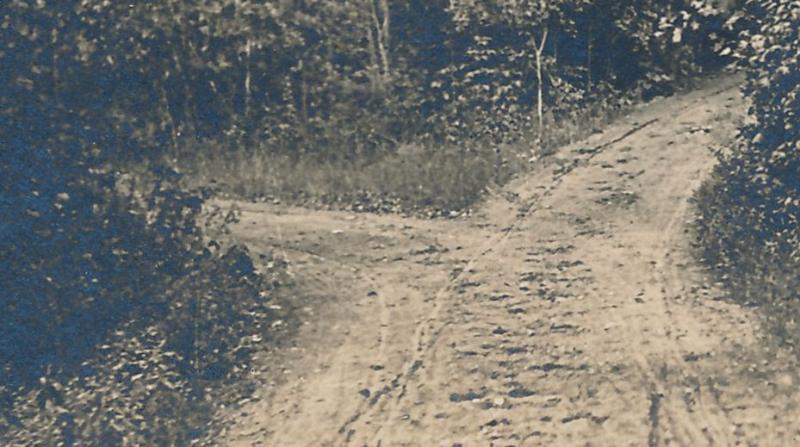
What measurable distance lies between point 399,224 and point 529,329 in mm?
4723

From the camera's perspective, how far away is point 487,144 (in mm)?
23094

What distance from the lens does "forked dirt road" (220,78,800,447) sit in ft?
47.0

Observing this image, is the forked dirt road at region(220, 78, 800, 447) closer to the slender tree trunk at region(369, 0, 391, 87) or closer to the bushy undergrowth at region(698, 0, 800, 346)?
the bushy undergrowth at region(698, 0, 800, 346)

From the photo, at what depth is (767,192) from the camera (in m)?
17.6

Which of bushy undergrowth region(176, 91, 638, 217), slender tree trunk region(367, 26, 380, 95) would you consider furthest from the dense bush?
slender tree trunk region(367, 26, 380, 95)

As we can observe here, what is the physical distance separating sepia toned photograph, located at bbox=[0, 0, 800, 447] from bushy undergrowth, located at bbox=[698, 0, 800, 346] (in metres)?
0.06

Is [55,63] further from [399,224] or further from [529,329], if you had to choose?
[529,329]

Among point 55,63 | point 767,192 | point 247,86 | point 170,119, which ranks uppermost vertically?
point 55,63

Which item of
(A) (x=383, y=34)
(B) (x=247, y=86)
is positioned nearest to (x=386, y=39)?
(A) (x=383, y=34)

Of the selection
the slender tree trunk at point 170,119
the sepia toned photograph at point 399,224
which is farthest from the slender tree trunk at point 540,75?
the slender tree trunk at point 170,119

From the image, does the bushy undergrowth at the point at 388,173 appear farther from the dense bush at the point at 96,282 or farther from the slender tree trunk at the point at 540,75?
the dense bush at the point at 96,282

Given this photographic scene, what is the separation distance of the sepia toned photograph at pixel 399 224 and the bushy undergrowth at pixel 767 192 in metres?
0.06

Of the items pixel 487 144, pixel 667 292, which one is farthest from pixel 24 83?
pixel 667 292

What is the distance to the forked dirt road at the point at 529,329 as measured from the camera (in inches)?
564
